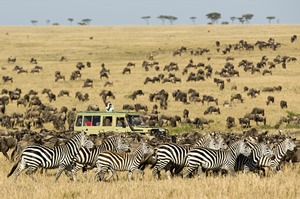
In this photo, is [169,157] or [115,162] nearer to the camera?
[115,162]

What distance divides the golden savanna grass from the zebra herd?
17.7 inches

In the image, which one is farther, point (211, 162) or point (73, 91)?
point (73, 91)

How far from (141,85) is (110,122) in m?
29.7

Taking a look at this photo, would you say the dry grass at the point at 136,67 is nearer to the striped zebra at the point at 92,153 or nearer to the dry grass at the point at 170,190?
the striped zebra at the point at 92,153

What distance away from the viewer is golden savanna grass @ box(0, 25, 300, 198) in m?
11.7

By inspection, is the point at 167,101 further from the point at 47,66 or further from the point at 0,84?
the point at 47,66

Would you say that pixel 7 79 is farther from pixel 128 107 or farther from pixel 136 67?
pixel 128 107

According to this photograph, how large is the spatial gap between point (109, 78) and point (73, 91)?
7.81 metres

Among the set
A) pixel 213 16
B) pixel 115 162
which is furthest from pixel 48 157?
pixel 213 16

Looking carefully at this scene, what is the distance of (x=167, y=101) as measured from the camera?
4584cm

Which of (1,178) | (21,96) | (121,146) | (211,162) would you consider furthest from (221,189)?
(21,96)

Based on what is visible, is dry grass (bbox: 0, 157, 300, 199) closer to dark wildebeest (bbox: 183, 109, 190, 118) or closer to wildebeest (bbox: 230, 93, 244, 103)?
dark wildebeest (bbox: 183, 109, 190, 118)

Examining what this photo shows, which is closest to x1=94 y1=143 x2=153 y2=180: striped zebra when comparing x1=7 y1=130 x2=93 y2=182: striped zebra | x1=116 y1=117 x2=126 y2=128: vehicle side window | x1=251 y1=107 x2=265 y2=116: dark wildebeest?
x1=7 y1=130 x2=93 y2=182: striped zebra

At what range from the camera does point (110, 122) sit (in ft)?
78.1
